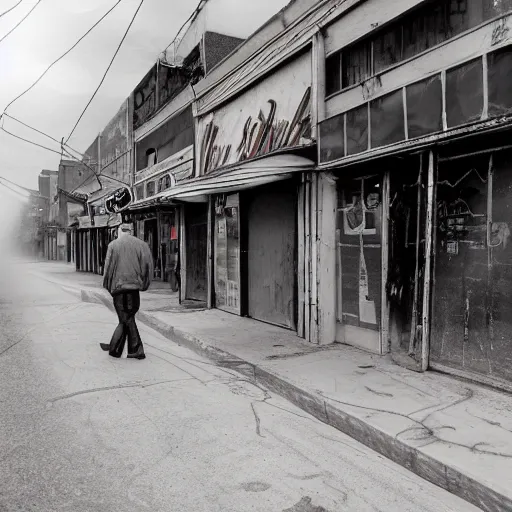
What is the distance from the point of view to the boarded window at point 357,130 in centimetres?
625

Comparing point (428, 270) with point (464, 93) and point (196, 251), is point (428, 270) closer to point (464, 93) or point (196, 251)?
point (464, 93)

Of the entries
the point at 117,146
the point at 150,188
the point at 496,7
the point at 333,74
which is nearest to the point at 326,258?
the point at 333,74

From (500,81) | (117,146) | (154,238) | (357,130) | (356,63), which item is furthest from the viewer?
(117,146)

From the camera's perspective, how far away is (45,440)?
375cm

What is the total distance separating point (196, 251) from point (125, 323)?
5.88 metres

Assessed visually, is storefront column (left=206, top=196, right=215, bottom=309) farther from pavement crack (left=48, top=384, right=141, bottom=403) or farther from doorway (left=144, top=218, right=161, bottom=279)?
doorway (left=144, top=218, right=161, bottom=279)

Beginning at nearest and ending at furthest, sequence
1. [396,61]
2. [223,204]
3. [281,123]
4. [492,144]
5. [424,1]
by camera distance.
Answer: [492,144] → [424,1] → [396,61] → [281,123] → [223,204]

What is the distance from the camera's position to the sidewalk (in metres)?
3.25

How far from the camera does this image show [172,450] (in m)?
3.64

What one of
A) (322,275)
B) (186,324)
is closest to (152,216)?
(186,324)

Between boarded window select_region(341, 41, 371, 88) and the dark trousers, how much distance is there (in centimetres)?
444

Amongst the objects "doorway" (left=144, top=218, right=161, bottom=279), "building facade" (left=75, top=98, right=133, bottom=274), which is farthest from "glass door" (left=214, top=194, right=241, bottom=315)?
"doorway" (left=144, top=218, right=161, bottom=279)

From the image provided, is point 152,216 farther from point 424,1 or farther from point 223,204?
point 424,1

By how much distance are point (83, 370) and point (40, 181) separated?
54.5 meters
